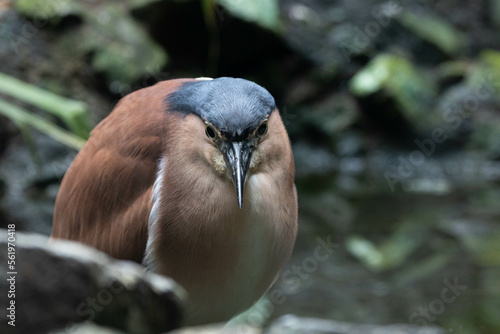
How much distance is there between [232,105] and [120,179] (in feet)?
2.73

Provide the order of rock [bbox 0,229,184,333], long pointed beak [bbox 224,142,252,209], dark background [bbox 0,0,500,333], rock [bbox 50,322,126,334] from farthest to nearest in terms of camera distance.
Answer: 1. dark background [bbox 0,0,500,333]
2. long pointed beak [bbox 224,142,252,209]
3. rock [bbox 50,322,126,334]
4. rock [bbox 0,229,184,333]

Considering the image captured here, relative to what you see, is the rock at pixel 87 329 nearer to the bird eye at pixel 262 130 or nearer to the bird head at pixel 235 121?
the bird head at pixel 235 121

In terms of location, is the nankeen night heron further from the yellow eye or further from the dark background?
the dark background

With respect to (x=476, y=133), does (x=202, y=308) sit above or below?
above

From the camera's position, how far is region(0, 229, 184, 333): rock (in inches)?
94.9

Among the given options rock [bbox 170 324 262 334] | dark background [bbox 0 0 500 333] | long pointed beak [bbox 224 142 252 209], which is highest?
long pointed beak [bbox 224 142 252 209]

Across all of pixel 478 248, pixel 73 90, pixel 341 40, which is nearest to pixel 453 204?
pixel 478 248

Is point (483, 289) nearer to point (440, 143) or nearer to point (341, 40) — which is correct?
point (440, 143)

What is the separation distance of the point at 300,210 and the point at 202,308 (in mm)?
5166

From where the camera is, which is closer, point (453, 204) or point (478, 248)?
point (478, 248)

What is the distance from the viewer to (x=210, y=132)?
2855mm

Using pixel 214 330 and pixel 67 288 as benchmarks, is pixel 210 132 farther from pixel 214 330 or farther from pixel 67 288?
pixel 214 330

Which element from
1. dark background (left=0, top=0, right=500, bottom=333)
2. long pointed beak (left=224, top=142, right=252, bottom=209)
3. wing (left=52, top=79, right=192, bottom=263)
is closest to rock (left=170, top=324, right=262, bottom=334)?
wing (left=52, top=79, right=192, bottom=263)

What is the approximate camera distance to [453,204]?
8.37 meters
